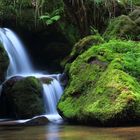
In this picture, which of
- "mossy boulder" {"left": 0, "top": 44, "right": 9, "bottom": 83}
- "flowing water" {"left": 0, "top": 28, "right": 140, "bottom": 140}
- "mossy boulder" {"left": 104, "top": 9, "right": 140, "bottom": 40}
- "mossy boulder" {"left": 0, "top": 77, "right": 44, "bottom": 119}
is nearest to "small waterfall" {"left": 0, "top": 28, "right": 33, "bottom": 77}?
"mossy boulder" {"left": 0, "top": 44, "right": 9, "bottom": 83}

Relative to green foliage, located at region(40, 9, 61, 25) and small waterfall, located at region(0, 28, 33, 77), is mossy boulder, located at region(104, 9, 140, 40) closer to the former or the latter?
green foliage, located at region(40, 9, 61, 25)

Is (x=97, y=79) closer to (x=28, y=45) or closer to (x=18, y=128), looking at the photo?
(x=18, y=128)

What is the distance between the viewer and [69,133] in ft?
27.7

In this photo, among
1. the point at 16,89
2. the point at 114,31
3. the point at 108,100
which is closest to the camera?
the point at 108,100

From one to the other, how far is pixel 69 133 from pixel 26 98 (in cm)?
452

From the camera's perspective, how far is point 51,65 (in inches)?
682

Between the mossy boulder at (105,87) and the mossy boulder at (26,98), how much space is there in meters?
1.35

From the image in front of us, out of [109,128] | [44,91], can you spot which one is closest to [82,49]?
[44,91]

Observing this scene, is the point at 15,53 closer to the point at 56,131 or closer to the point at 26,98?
the point at 26,98

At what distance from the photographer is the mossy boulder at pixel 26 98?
1264 cm

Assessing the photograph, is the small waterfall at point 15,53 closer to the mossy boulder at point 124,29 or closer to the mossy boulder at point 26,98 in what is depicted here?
the mossy boulder at point 26,98

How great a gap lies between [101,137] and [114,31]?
789 centimetres

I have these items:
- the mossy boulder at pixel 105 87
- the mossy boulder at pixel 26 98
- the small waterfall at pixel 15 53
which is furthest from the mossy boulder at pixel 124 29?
the mossy boulder at pixel 26 98

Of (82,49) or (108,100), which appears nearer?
(108,100)
